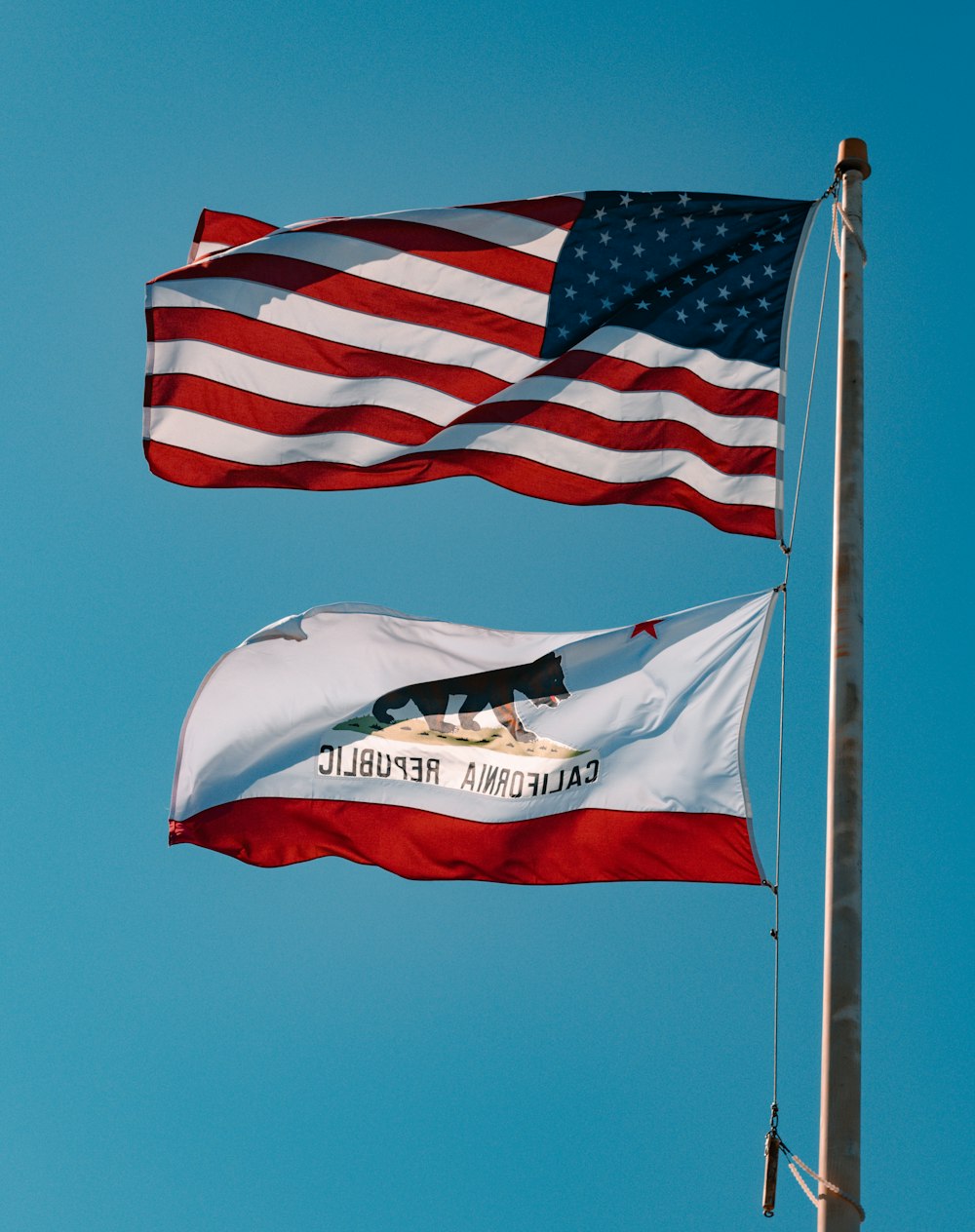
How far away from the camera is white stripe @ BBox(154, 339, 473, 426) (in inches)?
586

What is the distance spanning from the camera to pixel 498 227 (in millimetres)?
15250

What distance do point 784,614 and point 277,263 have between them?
527cm

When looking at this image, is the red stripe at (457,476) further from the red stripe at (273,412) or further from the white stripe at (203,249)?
→ the white stripe at (203,249)

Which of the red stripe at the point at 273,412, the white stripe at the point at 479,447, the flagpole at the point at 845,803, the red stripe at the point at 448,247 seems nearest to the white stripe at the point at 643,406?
the white stripe at the point at 479,447

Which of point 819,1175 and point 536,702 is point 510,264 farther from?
point 819,1175

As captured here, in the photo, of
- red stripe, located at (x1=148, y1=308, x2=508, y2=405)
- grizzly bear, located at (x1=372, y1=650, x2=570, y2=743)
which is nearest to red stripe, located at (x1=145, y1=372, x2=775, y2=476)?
red stripe, located at (x1=148, y1=308, x2=508, y2=405)

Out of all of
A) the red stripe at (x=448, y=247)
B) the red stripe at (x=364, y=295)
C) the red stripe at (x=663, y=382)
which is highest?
the red stripe at (x=448, y=247)

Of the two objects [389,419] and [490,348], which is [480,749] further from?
[490,348]

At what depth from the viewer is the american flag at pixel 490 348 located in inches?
565

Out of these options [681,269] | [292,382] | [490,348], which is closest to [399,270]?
[490,348]

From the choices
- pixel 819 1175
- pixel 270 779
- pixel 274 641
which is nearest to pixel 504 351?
pixel 274 641

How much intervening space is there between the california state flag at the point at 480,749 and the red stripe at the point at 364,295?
2.44 m

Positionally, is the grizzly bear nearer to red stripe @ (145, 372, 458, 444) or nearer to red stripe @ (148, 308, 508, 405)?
red stripe @ (145, 372, 458, 444)

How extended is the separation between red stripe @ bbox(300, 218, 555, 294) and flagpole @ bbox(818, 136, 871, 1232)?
3031 millimetres
